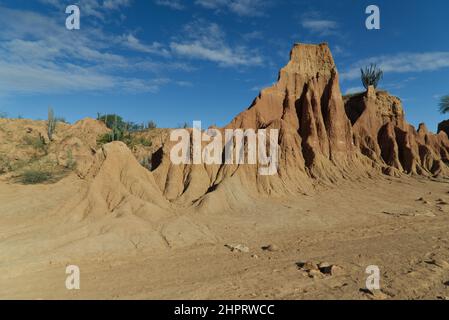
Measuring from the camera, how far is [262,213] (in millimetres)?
18453

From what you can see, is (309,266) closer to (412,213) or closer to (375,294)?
(375,294)

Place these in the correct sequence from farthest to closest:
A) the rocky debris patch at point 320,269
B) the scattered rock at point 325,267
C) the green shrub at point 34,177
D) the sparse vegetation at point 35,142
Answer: the sparse vegetation at point 35,142
the green shrub at point 34,177
the scattered rock at point 325,267
the rocky debris patch at point 320,269

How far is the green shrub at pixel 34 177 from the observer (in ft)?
94.8

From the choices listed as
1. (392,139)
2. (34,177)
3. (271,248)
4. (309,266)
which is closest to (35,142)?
(34,177)

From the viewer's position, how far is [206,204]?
18359 millimetres

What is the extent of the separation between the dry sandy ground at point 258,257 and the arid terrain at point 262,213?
7cm

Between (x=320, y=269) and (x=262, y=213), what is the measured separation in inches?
329

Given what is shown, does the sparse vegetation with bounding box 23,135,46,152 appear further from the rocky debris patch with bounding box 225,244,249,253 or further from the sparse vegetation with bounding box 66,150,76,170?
the rocky debris patch with bounding box 225,244,249,253

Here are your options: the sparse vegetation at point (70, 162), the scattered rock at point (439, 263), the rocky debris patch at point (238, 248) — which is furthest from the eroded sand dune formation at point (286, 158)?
the scattered rock at point (439, 263)

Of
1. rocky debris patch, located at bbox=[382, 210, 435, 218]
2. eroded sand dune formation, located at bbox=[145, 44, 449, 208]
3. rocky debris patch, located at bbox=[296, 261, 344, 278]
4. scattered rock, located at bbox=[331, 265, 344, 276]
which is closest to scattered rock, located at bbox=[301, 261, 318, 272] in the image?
rocky debris patch, located at bbox=[296, 261, 344, 278]

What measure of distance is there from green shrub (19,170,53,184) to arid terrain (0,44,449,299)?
0.12 m

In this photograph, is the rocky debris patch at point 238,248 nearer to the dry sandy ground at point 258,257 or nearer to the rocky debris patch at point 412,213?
the dry sandy ground at point 258,257
